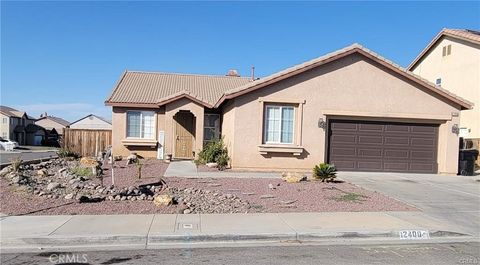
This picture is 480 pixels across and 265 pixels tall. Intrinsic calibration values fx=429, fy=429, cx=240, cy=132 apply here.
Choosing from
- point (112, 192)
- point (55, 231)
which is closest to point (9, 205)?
point (112, 192)

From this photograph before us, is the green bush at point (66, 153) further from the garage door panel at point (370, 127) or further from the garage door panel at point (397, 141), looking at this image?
the garage door panel at point (397, 141)

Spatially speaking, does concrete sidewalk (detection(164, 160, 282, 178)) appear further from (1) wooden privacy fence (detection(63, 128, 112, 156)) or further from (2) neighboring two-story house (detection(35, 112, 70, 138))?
(2) neighboring two-story house (detection(35, 112, 70, 138))

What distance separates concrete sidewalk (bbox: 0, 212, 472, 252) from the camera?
7449 mm

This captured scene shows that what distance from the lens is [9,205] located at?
33.2 feet

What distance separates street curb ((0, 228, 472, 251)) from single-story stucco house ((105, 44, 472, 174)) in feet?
30.6

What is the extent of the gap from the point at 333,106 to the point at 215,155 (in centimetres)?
554

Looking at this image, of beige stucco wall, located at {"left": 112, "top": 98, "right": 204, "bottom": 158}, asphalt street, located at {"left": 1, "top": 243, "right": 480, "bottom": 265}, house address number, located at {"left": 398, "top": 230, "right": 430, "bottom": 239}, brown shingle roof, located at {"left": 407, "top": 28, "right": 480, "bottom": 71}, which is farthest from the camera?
brown shingle roof, located at {"left": 407, "top": 28, "right": 480, "bottom": 71}

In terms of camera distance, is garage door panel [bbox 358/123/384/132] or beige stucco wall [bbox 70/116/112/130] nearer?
garage door panel [bbox 358/123/384/132]

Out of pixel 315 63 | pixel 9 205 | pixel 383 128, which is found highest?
pixel 315 63

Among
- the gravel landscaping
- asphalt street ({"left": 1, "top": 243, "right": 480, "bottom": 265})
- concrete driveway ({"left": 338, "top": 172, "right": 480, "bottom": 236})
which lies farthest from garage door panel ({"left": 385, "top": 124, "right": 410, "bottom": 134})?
Result: asphalt street ({"left": 1, "top": 243, "right": 480, "bottom": 265})

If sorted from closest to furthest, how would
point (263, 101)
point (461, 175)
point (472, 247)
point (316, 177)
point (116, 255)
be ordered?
point (116, 255) < point (472, 247) < point (316, 177) < point (263, 101) < point (461, 175)

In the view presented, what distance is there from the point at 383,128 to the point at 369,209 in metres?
8.64

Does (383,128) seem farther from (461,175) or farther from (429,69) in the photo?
(429,69)

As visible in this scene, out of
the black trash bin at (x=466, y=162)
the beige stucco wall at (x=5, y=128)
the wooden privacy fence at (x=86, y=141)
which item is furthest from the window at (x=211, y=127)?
the beige stucco wall at (x=5, y=128)
